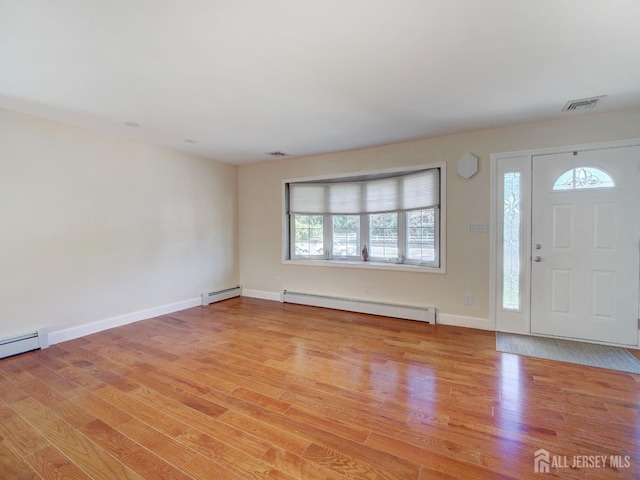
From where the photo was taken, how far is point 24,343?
301 cm

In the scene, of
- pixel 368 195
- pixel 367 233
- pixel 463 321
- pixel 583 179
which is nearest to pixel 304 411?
pixel 463 321

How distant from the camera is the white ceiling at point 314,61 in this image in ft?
5.41

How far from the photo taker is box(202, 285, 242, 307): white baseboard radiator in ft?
16.1

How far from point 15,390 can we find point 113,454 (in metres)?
1.41

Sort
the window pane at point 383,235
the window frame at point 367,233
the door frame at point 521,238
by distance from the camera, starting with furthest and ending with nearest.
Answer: the window pane at point 383,235, the window frame at point 367,233, the door frame at point 521,238

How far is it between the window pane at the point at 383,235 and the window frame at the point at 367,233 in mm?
74

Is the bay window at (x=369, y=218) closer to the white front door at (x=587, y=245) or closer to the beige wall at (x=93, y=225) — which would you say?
the white front door at (x=587, y=245)

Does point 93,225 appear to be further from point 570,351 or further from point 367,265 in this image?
point 570,351

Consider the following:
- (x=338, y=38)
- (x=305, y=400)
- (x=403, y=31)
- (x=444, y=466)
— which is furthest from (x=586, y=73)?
(x=305, y=400)

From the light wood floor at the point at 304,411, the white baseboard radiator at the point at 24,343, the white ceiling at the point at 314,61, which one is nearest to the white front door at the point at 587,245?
the white ceiling at the point at 314,61

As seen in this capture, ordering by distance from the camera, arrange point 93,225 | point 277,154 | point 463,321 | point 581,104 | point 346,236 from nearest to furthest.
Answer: point 581,104 → point 93,225 → point 463,321 → point 277,154 → point 346,236

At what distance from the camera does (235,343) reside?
10.8ft

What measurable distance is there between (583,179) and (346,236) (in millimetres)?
3145

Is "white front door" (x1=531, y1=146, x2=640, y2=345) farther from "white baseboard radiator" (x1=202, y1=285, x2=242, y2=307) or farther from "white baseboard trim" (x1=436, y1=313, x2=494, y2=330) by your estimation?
"white baseboard radiator" (x1=202, y1=285, x2=242, y2=307)
